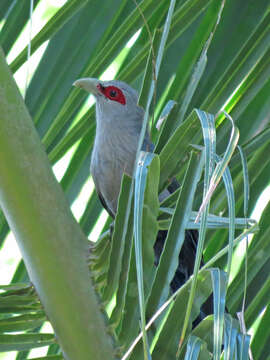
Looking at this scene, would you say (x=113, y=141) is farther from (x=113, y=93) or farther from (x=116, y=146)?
(x=113, y=93)

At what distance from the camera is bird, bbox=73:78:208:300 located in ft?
8.45

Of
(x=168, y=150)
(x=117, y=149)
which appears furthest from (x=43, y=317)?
(x=117, y=149)

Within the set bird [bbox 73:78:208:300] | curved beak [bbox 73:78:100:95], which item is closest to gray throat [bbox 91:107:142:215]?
bird [bbox 73:78:208:300]

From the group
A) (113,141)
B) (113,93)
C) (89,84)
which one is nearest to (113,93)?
(113,93)

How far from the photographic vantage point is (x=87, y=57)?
6.57ft

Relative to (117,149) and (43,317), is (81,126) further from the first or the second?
(117,149)

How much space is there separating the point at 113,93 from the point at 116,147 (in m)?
0.27

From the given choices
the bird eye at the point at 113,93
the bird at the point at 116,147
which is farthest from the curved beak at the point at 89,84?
the bird eye at the point at 113,93

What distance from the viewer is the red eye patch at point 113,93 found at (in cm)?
282

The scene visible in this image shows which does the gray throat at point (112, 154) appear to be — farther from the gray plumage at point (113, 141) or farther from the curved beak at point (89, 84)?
the curved beak at point (89, 84)

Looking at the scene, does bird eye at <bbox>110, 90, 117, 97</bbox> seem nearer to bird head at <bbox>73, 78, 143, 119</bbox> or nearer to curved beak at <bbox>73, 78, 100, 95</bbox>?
bird head at <bbox>73, 78, 143, 119</bbox>

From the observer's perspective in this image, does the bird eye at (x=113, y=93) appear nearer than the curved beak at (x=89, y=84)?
No

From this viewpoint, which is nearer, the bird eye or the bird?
the bird

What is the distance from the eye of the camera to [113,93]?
288 cm
